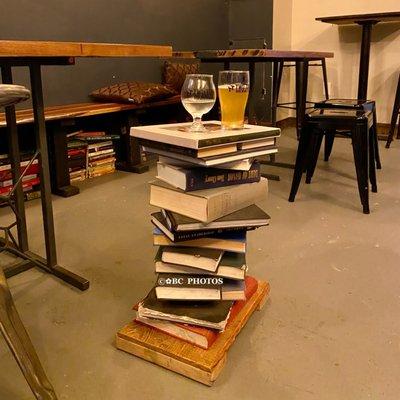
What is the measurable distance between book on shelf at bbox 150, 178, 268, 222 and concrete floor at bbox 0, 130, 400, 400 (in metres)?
0.42

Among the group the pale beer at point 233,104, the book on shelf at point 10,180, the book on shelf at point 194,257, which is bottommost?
the book on shelf at point 10,180

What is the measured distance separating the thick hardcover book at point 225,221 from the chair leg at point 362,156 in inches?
52.2

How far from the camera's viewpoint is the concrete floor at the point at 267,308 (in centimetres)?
117

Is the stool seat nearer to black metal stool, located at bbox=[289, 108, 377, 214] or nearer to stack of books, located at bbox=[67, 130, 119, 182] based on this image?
black metal stool, located at bbox=[289, 108, 377, 214]

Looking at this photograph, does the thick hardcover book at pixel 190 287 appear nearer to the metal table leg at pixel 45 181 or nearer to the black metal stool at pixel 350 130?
the metal table leg at pixel 45 181

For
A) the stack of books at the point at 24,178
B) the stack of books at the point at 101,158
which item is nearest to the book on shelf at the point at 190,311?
the stack of books at the point at 24,178

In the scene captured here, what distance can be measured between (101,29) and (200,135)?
2868mm

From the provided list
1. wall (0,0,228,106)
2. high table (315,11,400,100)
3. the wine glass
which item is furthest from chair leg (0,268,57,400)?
high table (315,11,400,100)

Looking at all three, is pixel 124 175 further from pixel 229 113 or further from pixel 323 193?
pixel 229 113

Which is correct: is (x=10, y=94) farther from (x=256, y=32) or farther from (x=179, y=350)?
(x=256, y=32)

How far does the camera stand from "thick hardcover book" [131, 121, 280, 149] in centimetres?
110

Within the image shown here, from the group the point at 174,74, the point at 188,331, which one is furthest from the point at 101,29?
the point at 188,331

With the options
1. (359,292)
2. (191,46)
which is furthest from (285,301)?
(191,46)

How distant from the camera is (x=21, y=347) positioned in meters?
0.87
